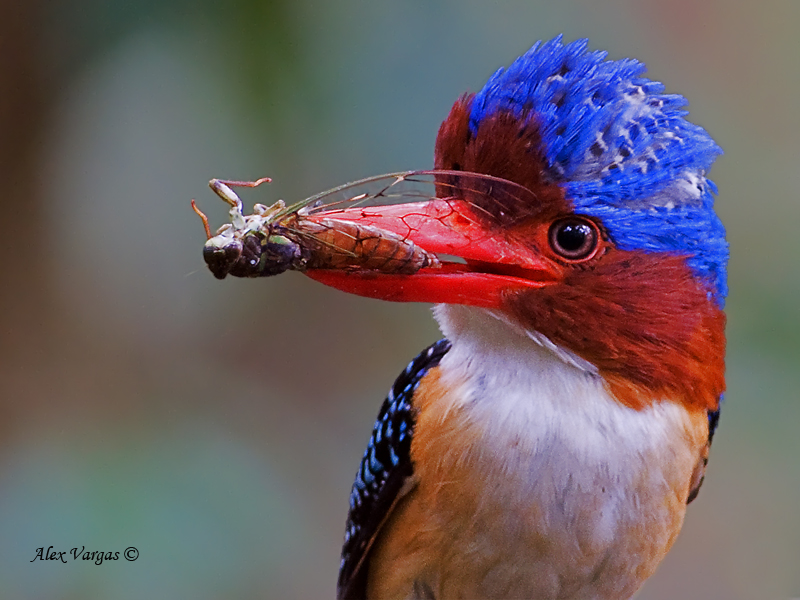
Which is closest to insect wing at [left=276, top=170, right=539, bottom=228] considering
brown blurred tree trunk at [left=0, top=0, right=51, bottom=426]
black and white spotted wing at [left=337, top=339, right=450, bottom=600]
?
black and white spotted wing at [left=337, top=339, right=450, bottom=600]

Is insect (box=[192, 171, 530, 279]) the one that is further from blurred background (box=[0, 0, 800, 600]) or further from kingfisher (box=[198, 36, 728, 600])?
blurred background (box=[0, 0, 800, 600])

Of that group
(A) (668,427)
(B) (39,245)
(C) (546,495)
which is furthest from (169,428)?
(A) (668,427)

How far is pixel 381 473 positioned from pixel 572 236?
1.78 ft

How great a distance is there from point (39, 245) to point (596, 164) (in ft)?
3.95

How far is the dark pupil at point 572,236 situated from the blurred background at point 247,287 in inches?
18.7

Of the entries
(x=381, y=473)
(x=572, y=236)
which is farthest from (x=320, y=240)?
(x=381, y=473)

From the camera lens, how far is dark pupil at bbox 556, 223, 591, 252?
850 mm

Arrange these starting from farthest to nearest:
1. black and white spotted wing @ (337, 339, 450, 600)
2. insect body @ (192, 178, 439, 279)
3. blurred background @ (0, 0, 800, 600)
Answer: blurred background @ (0, 0, 800, 600) → black and white spotted wing @ (337, 339, 450, 600) → insect body @ (192, 178, 439, 279)

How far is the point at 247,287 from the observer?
5.59 feet

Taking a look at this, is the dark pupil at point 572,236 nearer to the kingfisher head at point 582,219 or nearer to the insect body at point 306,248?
the kingfisher head at point 582,219

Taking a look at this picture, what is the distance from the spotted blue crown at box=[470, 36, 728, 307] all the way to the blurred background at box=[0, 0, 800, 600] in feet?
1.24

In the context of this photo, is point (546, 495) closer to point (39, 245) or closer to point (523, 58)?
point (523, 58)

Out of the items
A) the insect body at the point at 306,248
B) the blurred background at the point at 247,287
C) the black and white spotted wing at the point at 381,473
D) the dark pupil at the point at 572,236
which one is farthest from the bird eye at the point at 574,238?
the blurred background at the point at 247,287

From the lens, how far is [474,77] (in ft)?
4.36
